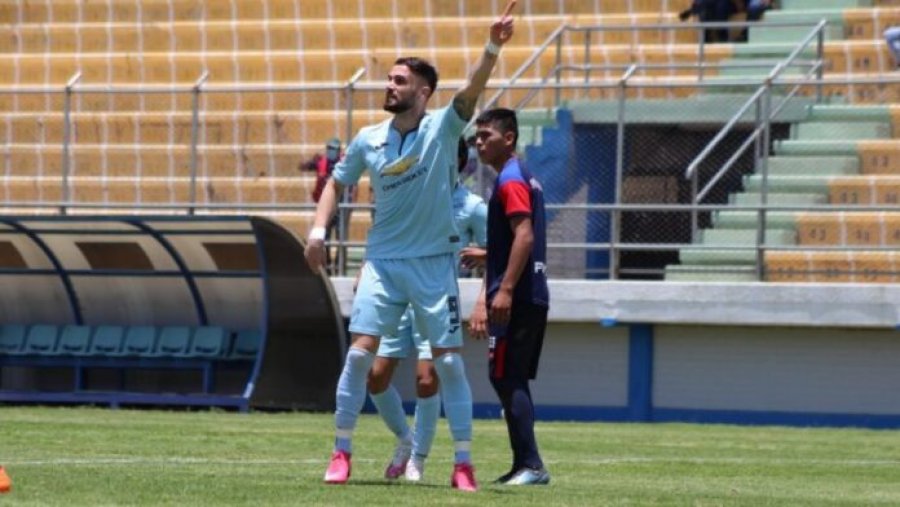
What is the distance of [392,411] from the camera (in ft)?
35.7

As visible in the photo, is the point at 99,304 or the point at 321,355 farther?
the point at 99,304

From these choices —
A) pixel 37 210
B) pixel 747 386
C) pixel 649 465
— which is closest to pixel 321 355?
pixel 747 386

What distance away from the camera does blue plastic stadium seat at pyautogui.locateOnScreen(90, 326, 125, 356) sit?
21.7 metres

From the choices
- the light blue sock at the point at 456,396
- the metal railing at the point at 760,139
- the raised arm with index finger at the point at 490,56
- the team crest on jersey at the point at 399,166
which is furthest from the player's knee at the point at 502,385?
the metal railing at the point at 760,139

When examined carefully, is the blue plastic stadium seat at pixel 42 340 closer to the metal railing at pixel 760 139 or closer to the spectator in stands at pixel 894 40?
the metal railing at pixel 760 139

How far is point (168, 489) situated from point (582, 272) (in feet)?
41.0

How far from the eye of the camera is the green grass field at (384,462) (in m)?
9.36

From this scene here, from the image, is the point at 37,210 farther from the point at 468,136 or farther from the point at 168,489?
the point at 168,489

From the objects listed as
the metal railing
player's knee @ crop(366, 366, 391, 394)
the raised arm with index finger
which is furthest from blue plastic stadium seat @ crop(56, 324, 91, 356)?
the raised arm with index finger

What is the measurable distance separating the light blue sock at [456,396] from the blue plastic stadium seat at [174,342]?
452 inches

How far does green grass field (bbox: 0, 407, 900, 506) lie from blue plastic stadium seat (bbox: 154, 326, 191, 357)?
1571 millimetres

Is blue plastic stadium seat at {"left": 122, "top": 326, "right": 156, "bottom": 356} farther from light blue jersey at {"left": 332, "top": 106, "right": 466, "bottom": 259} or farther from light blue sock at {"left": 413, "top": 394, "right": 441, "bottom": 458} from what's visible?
light blue jersey at {"left": 332, "top": 106, "right": 466, "bottom": 259}

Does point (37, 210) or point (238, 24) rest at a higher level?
point (238, 24)

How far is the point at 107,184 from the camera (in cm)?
2438
